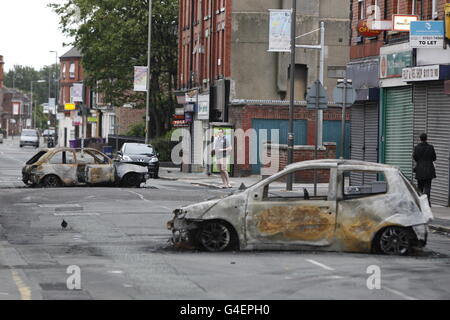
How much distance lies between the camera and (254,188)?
16.8 meters

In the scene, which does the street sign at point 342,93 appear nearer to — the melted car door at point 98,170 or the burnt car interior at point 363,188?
the melted car door at point 98,170

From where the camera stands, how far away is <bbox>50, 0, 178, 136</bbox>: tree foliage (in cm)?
6981

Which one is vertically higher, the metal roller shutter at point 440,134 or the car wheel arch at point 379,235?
the metal roller shutter at point 440,134

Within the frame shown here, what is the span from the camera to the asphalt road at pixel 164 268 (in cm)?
1257

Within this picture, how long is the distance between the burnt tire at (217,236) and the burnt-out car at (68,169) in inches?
699

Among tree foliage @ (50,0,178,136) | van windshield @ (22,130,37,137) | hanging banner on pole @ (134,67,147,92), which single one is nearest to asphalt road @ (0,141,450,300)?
hanging banner on pole @ (134,67,147,92)

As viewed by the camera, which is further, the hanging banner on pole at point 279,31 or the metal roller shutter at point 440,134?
the hanging banner on pole at point 279,31

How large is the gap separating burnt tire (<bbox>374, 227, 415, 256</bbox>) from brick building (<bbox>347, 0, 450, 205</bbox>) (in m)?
11.9

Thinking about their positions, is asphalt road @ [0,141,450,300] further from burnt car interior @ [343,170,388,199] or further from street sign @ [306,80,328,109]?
street sign @ [306,80,328,109]

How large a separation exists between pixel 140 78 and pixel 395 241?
153ft

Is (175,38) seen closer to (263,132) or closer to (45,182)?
(263,132)

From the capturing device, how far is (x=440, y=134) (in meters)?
29.6

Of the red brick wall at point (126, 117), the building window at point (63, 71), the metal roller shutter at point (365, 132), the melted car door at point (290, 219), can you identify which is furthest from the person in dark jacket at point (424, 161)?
the building window at point (63, 71)
